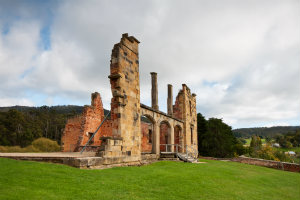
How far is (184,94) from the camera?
20688 millimetres

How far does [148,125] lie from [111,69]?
40.3 feet

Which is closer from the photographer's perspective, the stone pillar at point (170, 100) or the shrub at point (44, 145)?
the stone pillar at point (170, 100)

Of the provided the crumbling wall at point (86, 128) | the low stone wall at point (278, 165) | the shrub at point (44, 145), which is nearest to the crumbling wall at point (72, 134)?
the crumbling wall at point (86, 128)

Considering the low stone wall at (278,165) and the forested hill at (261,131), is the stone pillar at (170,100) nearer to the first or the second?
the low stone wall at (278,165)

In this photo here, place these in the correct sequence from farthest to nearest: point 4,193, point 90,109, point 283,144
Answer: point 283,144 < point 90,109 < point 4,193

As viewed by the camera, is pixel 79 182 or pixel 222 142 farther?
pixel 222 142

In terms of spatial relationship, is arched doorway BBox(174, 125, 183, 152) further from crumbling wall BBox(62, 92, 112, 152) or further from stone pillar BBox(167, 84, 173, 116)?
crumbling wall BBox(62, 92, 112, 152)

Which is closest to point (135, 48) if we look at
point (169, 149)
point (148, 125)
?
point (169, 149)

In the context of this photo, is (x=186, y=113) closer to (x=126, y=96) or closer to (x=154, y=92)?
(x=154, y=92)

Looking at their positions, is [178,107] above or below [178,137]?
above

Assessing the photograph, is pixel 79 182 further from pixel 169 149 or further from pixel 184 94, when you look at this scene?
pixel 184 94

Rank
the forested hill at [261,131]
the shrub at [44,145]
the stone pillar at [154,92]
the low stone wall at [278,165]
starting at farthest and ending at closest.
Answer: the forested hill at [261,131] → the shrub at [44,145] → the low stone wall at [278,165] → the stone pillar at [154,92]

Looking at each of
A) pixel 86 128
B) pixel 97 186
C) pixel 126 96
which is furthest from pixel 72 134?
pixel 97 186

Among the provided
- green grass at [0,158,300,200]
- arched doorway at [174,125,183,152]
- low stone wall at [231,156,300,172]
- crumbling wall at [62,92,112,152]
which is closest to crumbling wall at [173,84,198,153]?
arched doorway at [174,125,183,152]
